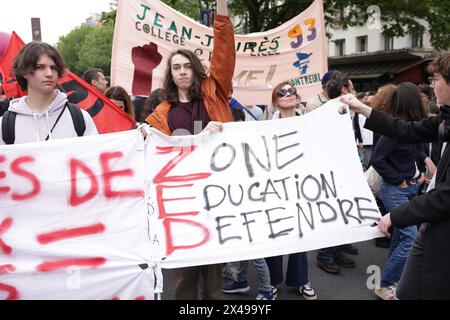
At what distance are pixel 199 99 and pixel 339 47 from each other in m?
30.7

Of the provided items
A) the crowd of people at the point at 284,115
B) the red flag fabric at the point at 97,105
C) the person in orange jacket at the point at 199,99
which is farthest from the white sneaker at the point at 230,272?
the red flag fabric at the point at 97,105

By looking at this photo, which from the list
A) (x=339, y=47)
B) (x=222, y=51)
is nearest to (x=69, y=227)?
(x=222, y=51)

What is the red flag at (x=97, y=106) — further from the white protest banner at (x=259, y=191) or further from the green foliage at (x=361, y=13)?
the green foliage at (x=361, y=13)

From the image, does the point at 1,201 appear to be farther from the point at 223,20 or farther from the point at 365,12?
the point at 365,12

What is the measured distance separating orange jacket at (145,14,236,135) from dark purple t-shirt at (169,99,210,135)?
0.03m

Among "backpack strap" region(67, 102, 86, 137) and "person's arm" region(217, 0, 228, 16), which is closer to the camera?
"backpack strap" region(67, 102, 86, 137)

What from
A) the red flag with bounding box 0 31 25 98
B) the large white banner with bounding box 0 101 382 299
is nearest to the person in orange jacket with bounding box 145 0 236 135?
the large white banner with bounding box 0 101 382 299

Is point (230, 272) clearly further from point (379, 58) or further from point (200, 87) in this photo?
point (379, 58)

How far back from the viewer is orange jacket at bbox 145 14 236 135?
8.80ft

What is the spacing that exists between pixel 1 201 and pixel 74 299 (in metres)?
0.66

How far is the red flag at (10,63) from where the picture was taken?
396 centimetres

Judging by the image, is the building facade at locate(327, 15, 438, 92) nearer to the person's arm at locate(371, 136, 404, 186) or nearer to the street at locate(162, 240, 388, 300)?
the street at locate(162, 240, 388, 300)

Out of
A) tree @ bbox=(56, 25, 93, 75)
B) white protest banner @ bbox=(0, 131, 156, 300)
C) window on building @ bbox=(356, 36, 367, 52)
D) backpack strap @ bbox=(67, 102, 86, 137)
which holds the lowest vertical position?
white protest banner @ bbox=(0, 131, 156, 300)

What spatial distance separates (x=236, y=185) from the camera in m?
2.65
